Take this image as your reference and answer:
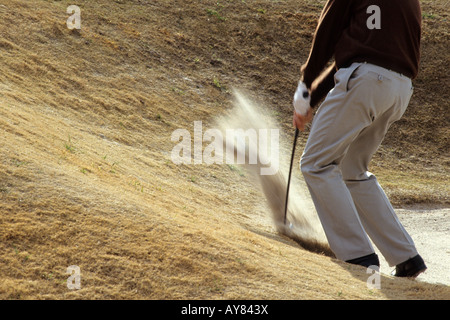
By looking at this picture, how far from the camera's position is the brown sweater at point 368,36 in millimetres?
4000

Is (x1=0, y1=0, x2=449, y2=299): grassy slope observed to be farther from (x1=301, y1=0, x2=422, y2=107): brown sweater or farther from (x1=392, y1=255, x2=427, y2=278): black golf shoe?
(x1=301, y1=0, x2=422, y2=107): brown sweater

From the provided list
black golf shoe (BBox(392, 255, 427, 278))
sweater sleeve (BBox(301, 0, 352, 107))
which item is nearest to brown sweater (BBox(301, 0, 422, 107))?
sweater sleeve (BBox(301, 0, 352, 107))

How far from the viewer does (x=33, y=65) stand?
8.93 metres

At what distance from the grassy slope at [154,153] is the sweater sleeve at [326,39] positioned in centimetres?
139

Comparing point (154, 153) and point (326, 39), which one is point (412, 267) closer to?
point (326, 39)

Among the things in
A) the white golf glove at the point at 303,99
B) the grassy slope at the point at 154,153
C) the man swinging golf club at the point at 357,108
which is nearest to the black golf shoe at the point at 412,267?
the man swinging golf club at the point at 357,108

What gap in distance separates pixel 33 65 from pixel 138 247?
6258 millimetres

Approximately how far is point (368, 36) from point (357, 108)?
54 centimetres

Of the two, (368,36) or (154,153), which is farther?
(154,153)

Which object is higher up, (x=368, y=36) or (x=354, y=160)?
(x=368, y=36)

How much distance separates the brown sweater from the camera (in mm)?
4000

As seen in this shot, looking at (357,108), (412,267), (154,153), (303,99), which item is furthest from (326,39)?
(154,153)

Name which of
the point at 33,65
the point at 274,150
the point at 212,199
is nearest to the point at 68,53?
the point at 33,65

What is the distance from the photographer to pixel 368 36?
404 cm
